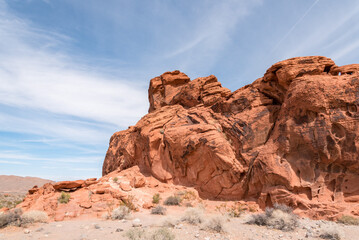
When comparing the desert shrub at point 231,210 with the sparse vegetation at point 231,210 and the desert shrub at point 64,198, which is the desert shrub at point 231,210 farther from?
the desert shrub at point 64,198

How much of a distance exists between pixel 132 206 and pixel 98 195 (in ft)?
8.08

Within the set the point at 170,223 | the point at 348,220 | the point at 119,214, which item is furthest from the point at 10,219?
the point at 348,220

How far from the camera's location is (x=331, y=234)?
7.96 meters

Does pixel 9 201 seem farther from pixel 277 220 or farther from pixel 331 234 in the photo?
pixel 331 234

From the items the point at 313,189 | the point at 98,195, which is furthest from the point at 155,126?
the point at 313,189

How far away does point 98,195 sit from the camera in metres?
14.4

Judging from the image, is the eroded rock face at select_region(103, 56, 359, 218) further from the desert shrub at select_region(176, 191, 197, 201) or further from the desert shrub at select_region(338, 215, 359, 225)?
the desert shrub at select_region(176, 191, 197, 201)

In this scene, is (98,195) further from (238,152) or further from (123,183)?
(238,152)

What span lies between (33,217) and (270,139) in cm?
1309

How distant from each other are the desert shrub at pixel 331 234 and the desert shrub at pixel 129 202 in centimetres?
939

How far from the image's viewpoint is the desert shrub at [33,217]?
10.6 meters

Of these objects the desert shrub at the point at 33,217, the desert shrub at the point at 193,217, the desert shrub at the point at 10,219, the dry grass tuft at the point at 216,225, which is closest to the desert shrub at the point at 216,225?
the dry grass tuft at the point at 216,225

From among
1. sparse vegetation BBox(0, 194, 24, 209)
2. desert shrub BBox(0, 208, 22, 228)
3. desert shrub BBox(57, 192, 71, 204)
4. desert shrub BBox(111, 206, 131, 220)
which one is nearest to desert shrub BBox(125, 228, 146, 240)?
desert shrub BBox(111, 206, 131, 220)

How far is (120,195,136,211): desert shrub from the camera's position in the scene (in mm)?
13495
